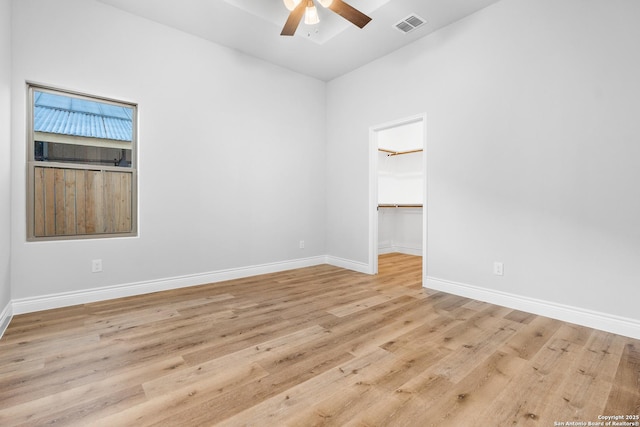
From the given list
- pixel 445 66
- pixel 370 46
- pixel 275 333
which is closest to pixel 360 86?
pixel 370 46

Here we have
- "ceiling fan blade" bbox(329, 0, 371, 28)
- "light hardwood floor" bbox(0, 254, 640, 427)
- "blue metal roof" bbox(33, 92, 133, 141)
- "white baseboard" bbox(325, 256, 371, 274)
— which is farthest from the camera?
"white baseboard" bbox(325, 256, 371, 274)

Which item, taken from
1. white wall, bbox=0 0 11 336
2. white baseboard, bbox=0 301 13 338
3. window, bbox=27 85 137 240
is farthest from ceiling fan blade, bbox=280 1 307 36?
white baseboard, bbox=0 301 13 338

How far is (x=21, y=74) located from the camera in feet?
9.07

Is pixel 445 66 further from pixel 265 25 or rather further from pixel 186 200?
pixel 186 200

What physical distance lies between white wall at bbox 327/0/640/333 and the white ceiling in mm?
258

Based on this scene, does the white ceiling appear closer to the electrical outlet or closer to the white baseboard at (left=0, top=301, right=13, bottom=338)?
the electrical outlet

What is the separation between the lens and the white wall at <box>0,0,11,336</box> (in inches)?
96.0

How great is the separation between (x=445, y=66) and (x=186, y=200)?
3455mm

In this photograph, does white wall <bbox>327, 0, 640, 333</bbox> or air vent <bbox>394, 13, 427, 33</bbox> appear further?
air vent <bbox>394, 13, 427, 33</bbox>

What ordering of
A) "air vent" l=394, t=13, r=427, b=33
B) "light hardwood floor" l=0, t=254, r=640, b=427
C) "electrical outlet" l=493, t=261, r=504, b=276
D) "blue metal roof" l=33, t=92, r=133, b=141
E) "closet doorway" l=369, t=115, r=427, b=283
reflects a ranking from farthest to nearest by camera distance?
1. "closet doorway" l=369, t=115, r=427, b=283
2. "air vent" l=394, t=13, r=427, b=33
3. "electrical outlet" l=493, t=261, r=504, b=276
4. "blue metal roof" l=33, t=92, r=133, b=141
5. "light hardwood floor" l=0, t=254, r=640, b=427

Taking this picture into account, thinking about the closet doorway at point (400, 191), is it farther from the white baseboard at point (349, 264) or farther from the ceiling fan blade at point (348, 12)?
the ceiling fan blade at point (348, 12)

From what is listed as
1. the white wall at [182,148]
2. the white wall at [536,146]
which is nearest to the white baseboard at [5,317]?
the white wall at [182,148]

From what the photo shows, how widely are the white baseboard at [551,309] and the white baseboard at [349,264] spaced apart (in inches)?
44.9

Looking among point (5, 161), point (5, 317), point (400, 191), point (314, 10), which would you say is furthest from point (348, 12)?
point (400, 191)
